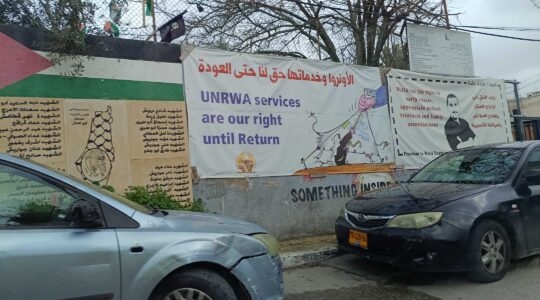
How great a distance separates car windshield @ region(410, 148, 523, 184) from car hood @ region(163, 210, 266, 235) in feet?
10.8

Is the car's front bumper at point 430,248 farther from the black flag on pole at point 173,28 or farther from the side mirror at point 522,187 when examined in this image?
the black flag on pole at point 173,28

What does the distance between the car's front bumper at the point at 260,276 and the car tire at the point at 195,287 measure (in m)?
0.13

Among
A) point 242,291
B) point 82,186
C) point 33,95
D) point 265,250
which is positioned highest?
point 33,95

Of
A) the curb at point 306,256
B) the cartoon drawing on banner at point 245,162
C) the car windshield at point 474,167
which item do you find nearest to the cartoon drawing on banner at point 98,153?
the cartoon drawing on banner at point 245,162

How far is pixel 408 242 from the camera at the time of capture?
17.6 ft

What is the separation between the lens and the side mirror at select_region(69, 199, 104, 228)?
10.9 ft

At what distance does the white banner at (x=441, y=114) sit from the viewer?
9578mm

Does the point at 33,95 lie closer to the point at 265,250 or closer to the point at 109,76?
the point at 109,76

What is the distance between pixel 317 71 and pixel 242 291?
17.8 ft

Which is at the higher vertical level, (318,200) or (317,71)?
(317,71)

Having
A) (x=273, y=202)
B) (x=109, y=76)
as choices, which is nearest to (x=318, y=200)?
(x=273, y=202)

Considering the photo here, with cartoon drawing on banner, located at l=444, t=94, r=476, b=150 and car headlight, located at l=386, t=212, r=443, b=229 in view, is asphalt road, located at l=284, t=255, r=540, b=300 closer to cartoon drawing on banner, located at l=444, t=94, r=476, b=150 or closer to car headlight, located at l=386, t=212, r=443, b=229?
car headlight, located at l=386, t=212, r=443, b=229

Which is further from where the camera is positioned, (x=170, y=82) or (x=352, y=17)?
(x=352, y=17)

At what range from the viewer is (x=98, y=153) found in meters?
6.57
